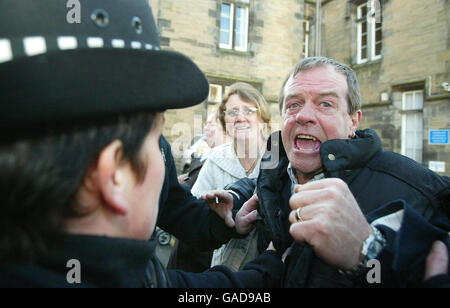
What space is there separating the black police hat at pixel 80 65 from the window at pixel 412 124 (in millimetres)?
12557

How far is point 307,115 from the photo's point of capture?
184cm

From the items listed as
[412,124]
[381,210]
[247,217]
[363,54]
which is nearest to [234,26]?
[363,54]

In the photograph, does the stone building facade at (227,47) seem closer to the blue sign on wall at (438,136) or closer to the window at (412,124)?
the window at (412,124)

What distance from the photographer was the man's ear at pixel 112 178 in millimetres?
776

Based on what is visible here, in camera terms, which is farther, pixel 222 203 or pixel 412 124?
pixel 412 124

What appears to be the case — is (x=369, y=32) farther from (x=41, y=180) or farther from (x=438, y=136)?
(x=41, y=180)

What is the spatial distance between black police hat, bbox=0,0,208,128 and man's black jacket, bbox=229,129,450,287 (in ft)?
2.69

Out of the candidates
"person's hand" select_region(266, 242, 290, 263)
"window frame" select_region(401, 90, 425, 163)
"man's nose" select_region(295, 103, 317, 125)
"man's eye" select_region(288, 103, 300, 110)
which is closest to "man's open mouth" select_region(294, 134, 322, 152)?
"man's nose" select_region(295, 103, 317, 125)

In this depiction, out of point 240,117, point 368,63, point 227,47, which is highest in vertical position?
point 227,47

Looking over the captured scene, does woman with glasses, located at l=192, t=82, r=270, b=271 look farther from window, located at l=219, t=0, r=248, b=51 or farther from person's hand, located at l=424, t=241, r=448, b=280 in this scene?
window, located at l=219, t=0, r=248, b=51

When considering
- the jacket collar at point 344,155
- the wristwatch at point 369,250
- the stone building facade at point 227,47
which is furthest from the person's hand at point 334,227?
the stone building facade at point 227,47

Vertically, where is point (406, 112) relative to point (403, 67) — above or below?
below

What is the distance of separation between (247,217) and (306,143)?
575 millimetres
